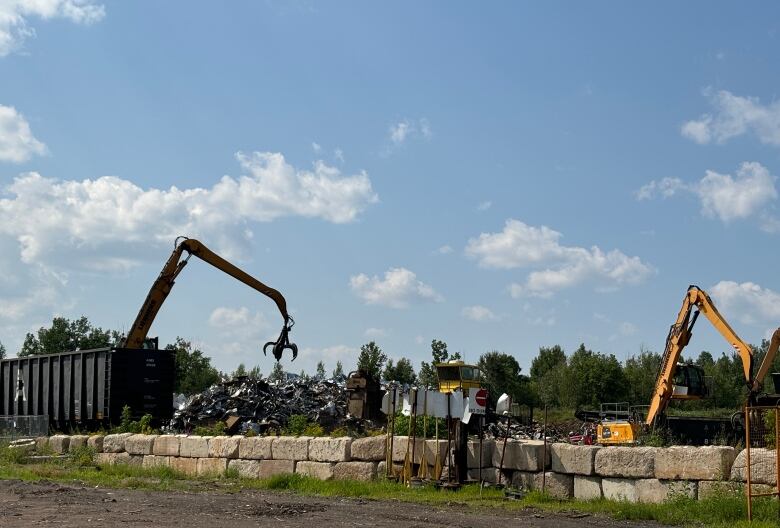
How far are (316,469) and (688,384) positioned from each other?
16444mm

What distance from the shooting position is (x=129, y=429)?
74.7 ft

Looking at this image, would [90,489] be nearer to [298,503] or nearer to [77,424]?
[298,503]

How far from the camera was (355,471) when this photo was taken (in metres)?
16.3

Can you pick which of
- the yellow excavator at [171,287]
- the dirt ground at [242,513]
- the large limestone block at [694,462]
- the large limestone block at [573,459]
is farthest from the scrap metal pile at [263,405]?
the large limestone block at [694,462]

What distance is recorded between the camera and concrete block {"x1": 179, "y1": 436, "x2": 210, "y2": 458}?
19344 millimetres

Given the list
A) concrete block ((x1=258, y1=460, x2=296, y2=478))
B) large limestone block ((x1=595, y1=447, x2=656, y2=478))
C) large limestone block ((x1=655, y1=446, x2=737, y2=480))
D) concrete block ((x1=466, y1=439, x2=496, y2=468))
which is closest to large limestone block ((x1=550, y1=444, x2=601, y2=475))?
→ large limestone block ((x1=595, y1=447, x2=656, y2=478))

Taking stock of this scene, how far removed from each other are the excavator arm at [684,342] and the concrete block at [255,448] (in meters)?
15.3

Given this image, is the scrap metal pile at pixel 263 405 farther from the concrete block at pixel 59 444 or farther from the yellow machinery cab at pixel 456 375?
the yellow machinery cab at pixel 456 375

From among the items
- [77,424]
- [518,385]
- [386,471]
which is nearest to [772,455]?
[386,471]

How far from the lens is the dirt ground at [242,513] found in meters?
10.9

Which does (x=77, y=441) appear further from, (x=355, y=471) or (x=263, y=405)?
(x=355, y=471)

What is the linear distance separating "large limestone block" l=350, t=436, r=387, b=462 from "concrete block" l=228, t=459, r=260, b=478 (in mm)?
2711

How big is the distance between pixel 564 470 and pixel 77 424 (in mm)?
16851

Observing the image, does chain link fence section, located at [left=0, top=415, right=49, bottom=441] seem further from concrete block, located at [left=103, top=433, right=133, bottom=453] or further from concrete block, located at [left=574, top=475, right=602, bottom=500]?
concrete block, located at [left=574, top=475, right=602, bottom=500]
